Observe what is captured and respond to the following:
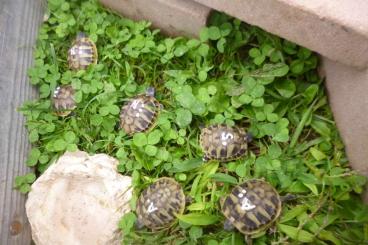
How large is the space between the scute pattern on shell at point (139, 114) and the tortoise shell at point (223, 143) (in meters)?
0.39

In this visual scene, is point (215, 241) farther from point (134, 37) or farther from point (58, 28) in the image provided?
point (58, 28)

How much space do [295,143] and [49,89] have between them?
181cm

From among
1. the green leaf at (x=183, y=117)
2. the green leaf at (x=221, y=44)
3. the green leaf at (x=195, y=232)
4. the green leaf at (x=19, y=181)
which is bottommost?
the green leaf at (x=19, y=181)

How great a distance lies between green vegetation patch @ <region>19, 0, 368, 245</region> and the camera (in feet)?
7.00

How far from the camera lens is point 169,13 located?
2533 millimetres

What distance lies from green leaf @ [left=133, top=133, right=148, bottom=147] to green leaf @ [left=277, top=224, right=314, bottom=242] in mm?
995

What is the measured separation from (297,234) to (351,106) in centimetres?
77

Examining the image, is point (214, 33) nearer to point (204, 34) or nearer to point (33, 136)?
point (204, 34)

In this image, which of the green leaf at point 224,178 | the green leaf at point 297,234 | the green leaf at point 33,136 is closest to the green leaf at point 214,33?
the green leaf at point 224,178

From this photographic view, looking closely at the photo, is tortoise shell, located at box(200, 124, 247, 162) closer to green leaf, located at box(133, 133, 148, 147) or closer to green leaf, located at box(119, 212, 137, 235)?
green leaf, located at box(133, 133, 148, 147)

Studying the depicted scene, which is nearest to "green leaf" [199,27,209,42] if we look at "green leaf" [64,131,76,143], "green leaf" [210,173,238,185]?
"green leaf" [210,173,238,185]

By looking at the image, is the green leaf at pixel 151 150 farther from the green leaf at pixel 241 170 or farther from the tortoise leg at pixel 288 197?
the tortoise leg at pixel 288 197

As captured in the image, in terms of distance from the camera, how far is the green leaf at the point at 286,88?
239 cm

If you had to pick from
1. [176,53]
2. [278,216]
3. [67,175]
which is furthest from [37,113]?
[278,216]
